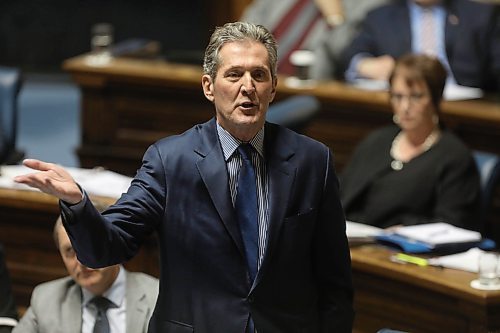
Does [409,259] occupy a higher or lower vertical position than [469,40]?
lower

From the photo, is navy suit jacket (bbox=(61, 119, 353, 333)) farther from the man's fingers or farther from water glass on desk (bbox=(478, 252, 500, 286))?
water glass on desk (bbox=(478, 252, 500, 286))

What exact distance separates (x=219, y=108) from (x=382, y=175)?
2309 millimetres

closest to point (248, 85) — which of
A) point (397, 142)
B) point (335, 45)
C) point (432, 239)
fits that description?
point (432, 239)

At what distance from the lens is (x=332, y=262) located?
266cm

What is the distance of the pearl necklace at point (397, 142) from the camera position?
15.4ft

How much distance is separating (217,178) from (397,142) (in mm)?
2362

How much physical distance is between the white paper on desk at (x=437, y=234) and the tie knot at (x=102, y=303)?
3.40 feet

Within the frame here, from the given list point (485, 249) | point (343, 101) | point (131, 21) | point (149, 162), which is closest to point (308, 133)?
point (343, 101)

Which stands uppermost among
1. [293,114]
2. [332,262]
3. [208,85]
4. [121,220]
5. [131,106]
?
[208,85]

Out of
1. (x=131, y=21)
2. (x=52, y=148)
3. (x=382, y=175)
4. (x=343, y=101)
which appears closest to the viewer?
(x=382, y=175)

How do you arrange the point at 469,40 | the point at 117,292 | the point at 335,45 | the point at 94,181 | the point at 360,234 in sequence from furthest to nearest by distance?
the point at 335,45 → the point at 469,40 → the point at 94,181 → the point at 360,234 → the point at 117,292

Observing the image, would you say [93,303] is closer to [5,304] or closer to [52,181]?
[5,304]

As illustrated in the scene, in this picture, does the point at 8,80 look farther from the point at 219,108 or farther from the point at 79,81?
the point at 219,108

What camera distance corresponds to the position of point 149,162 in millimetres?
2588
